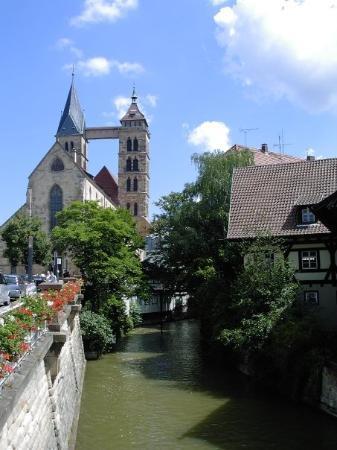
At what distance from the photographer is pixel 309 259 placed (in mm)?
27516

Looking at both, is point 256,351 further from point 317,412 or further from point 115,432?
point 115,432

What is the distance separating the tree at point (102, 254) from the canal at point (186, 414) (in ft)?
23.0

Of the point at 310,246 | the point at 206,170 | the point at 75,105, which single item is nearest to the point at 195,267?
the point at 206,170

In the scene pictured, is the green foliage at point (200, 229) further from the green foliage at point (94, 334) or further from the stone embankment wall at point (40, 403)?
the stone embankment wall at point (40, 403)

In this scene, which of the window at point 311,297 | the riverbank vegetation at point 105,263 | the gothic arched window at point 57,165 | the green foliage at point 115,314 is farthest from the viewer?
the gothic arched window at point 57,165

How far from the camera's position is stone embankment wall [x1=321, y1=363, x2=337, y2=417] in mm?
18531

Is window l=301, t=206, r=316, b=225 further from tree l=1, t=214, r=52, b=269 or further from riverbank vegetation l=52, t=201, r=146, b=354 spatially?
tree l=1, t=214, r=52, b=269

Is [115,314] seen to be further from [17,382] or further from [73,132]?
[73,132]

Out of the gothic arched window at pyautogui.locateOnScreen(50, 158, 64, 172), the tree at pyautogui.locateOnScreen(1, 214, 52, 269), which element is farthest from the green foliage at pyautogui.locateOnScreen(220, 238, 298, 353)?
the gothic arched window at pyautogui.locateOnScreen(50, 158, 64, 172)

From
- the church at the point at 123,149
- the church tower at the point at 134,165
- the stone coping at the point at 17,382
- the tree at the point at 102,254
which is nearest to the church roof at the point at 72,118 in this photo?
the church at the point at 123,149

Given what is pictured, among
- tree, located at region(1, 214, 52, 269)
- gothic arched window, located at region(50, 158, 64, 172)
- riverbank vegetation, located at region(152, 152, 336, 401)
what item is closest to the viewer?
riverbank vegetation, located at region(152, 152, 336, 401)

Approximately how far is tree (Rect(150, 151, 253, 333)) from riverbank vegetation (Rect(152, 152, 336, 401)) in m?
0.07

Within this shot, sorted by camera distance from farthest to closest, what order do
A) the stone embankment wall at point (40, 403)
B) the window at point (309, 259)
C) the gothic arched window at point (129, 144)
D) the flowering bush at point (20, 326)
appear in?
the gothic arched window at point (129, 144) < the window at point (309, 259) < the flowering bush at point (20, 326) < the stone embankment wall at point (40, 403)

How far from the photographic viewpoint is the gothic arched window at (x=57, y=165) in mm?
69375
